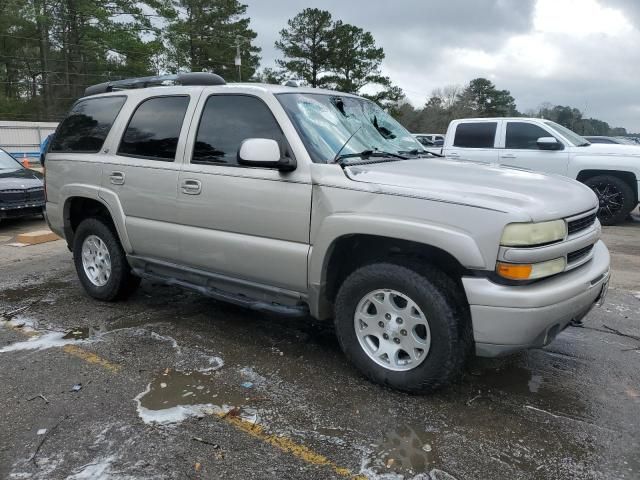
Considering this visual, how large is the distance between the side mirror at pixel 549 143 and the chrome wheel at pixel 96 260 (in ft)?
25.1

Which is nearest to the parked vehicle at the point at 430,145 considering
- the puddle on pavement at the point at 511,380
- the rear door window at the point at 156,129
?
the puddle on pavement at the point at 511,380

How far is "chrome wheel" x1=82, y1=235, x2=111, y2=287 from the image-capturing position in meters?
4.93

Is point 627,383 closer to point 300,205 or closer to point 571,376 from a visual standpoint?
point 571,376

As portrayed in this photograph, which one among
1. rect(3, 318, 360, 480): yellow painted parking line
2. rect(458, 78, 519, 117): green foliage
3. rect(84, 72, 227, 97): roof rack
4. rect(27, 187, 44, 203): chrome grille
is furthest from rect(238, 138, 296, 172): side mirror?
rect(458, 78, 519, 117): green foliage

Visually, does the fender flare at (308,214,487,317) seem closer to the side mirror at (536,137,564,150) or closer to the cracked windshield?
the cracked windshield

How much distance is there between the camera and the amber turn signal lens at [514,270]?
2754 millimetres

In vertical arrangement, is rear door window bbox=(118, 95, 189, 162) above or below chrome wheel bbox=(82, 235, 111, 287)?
above

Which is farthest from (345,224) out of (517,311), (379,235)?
(517,311)

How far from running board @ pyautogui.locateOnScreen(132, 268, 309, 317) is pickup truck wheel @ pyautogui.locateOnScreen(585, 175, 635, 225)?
768 centimetres

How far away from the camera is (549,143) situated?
9.45 meters

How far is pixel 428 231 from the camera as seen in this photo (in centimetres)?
290

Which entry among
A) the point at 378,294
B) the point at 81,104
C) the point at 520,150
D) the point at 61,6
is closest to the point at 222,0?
the point at 61,6

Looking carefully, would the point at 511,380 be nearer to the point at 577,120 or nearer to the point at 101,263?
the point at 101,263

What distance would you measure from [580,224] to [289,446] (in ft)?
6.95
